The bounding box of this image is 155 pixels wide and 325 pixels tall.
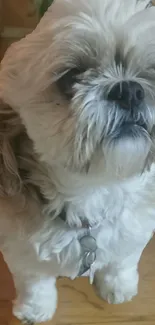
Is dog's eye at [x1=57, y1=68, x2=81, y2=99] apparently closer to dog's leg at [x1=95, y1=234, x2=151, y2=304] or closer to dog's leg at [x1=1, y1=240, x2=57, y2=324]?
dog's leg at [x1=1, y1=240, x2=57, y2=324]

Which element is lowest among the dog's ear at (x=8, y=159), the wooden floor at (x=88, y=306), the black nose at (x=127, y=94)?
the wooden floor at (x=88, y=306)

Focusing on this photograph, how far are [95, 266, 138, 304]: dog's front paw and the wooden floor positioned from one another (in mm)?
18

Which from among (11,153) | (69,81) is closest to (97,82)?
(69,81)

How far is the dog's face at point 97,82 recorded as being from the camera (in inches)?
27.9

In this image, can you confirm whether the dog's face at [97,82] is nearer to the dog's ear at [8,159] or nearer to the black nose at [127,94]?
the black nose at [127,94]

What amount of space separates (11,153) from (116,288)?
0.49 m

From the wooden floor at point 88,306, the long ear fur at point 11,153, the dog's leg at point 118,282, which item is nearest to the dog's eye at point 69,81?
the long ear fur at point 11,153

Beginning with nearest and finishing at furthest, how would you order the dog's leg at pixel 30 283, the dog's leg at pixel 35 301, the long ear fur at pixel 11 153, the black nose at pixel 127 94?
the black nose at pixel 127 94 → the long ear fur at pixel 11 153 → the dog's leg at pixel 30 283 → the dog's leg at pixel 35 301

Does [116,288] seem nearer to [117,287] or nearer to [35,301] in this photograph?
[117,287]

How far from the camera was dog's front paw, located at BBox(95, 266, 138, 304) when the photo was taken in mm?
1205

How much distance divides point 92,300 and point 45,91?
637mm

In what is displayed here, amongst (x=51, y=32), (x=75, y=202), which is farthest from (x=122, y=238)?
(x=51, y=32)

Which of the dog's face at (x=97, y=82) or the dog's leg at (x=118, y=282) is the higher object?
the dog's face at (x=97, y=82)

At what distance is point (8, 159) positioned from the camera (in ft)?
2.81
